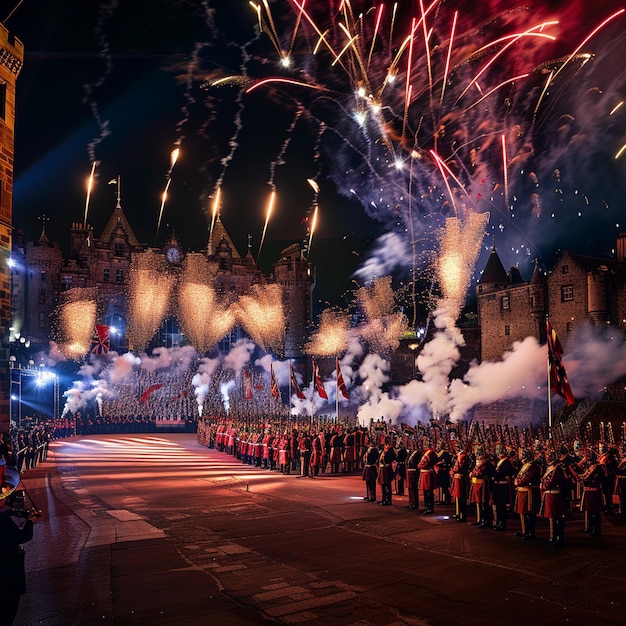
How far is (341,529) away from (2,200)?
1469 cm

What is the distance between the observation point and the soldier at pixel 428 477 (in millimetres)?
13992

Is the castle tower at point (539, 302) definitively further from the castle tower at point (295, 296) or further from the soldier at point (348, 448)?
the soldier at point (348, 448)

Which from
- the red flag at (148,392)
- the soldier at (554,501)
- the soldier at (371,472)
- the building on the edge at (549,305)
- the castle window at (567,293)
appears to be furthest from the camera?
the red flag at (148,392)

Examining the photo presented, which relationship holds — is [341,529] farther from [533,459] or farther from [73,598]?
[73,598]

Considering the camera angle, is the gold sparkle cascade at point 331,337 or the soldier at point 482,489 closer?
the soldier at point 482,489

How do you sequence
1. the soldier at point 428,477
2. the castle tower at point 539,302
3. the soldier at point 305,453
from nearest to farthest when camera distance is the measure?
the soldier at point 428,477
the soldier at point 305,453
the castle tower at point 539,302

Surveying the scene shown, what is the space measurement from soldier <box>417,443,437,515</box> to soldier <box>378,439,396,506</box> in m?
1.01

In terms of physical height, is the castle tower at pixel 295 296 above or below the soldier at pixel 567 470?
above

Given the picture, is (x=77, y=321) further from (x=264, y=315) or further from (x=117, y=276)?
(x=264, y=315)

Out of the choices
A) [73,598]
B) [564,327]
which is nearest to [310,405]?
[564,327]

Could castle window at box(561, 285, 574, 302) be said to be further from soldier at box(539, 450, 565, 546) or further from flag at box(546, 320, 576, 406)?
soldier at box(539, 450, 565, 546)

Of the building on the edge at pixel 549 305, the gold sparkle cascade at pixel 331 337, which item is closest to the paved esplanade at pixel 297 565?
the building on the edge at pixel 549 305

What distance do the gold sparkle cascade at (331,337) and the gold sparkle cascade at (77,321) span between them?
2152 cm

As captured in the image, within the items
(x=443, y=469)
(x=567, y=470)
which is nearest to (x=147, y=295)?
(x=443, y=469)
